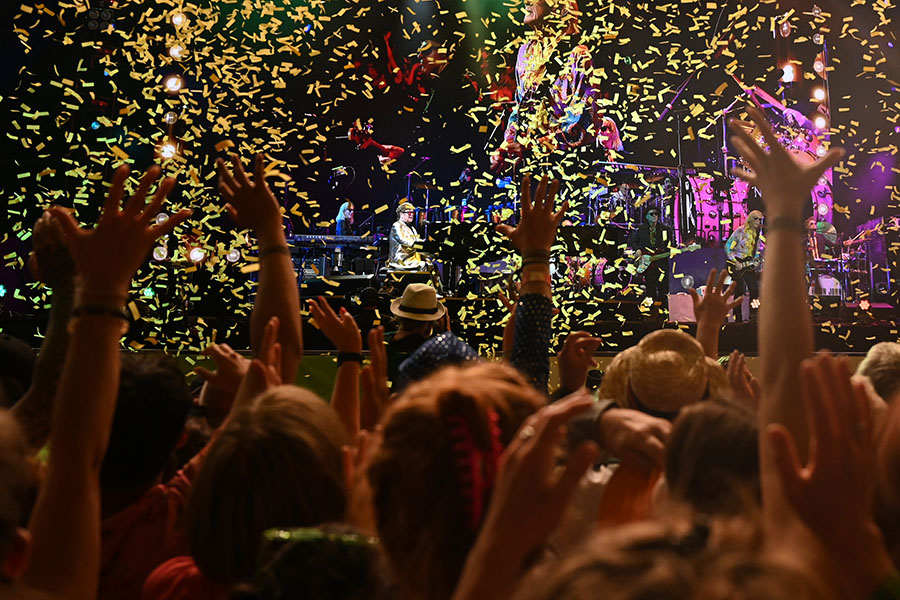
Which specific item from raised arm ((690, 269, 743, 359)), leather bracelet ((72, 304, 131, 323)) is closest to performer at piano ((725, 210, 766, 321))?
raised arm ((690, 269, 743, 359))

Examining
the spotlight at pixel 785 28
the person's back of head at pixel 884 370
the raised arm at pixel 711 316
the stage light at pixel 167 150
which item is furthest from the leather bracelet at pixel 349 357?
the spotlight at pixel 785 28

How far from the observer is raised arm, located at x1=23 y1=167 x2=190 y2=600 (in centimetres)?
111

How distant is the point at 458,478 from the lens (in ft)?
3.21

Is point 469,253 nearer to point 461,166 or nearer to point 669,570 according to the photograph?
point 461,166

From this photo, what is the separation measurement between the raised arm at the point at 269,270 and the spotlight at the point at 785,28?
9.33 metres

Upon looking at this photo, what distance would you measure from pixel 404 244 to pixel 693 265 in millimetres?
4212

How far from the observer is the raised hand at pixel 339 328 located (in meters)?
2.23

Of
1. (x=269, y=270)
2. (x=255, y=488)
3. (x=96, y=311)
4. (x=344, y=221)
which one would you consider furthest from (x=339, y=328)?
(x=344, y=221)

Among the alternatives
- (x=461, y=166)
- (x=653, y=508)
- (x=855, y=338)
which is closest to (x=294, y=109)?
(x=461, y=166)

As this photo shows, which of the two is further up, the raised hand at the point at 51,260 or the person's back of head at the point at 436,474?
the raised hand at the point at 51,260

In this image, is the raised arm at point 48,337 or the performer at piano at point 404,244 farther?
the performer at piano at point 404,244

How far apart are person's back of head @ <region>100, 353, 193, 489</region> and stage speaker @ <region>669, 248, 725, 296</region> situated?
9510 mm

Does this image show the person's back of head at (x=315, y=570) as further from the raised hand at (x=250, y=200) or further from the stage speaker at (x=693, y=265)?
the stage speaker at (x=693, y=265)

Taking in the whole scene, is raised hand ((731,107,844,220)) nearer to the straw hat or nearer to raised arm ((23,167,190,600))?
the straw hat
